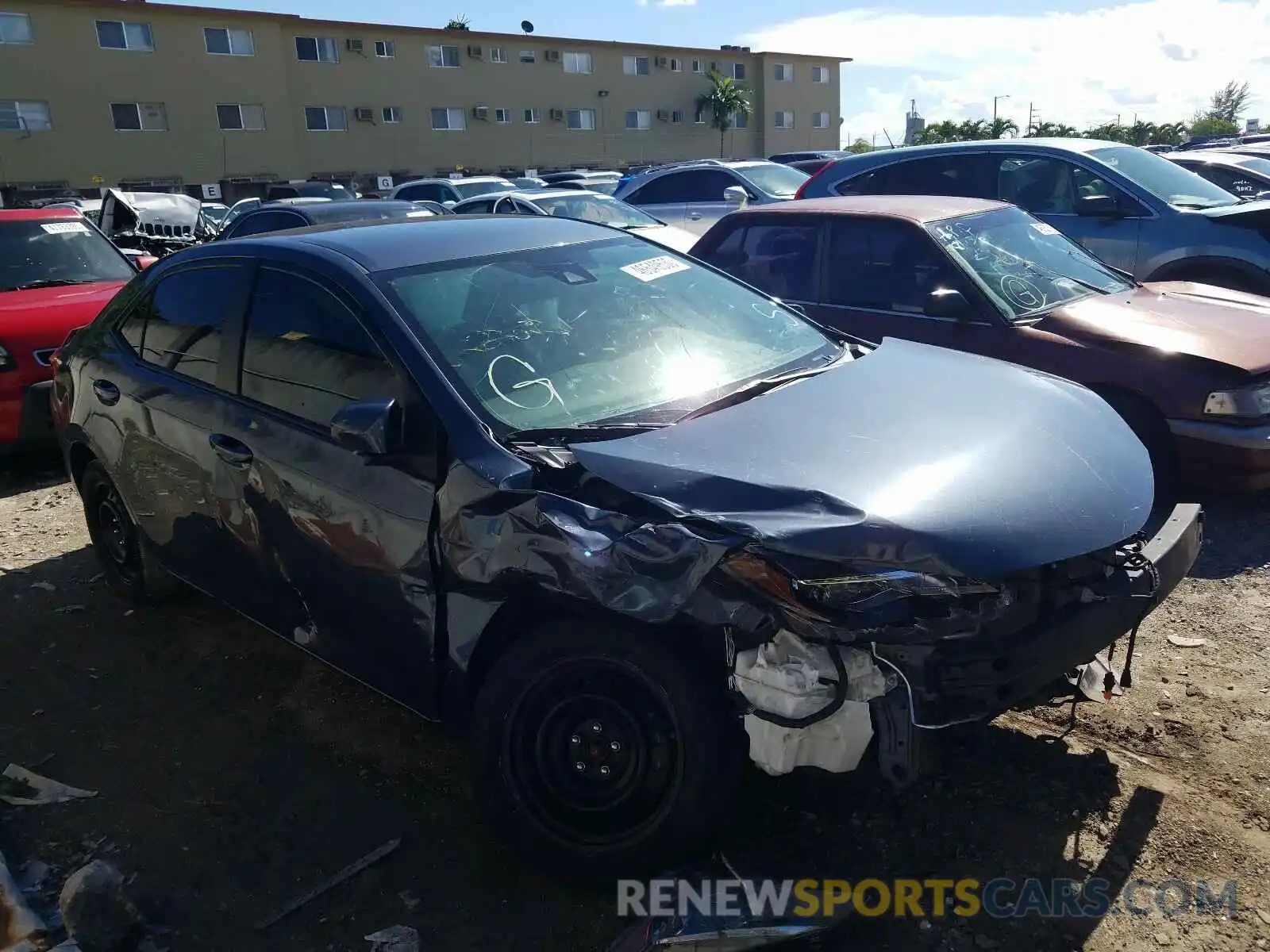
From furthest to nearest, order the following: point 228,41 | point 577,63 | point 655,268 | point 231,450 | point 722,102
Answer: point 722,102
point 577,63
point 228,41
point 655,268
point 231,450

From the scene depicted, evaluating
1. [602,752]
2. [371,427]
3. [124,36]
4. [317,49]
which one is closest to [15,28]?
[124,36]

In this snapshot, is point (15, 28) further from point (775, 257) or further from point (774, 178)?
→ point (775, 257)

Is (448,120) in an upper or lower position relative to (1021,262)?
upper

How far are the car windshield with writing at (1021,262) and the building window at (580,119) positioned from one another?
40.4m

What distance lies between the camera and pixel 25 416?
6352mm

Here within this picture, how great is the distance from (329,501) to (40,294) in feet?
18.5

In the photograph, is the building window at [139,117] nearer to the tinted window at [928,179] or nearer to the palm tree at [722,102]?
the palm tree at [722,102]

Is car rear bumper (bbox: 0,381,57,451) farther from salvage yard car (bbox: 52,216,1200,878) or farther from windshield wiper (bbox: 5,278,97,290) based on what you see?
salvage yard car (bbox: 52,216,1200,878)

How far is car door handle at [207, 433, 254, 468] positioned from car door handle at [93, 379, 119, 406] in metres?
1.00

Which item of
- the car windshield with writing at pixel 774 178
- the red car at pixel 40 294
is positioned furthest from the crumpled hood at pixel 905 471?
the car windshield with writing at pixel 774 178

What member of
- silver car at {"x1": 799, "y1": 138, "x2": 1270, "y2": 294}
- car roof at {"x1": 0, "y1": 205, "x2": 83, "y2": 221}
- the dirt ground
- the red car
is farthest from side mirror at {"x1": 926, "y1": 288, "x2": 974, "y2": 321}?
car roof at {"x1": 0, "y1": 205, "x2": 83, "y2": 221}

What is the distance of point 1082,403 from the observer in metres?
3.14

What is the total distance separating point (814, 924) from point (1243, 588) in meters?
2.90

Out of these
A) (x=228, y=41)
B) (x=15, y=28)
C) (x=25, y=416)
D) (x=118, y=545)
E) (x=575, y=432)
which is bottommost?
(x=118, y=545)
